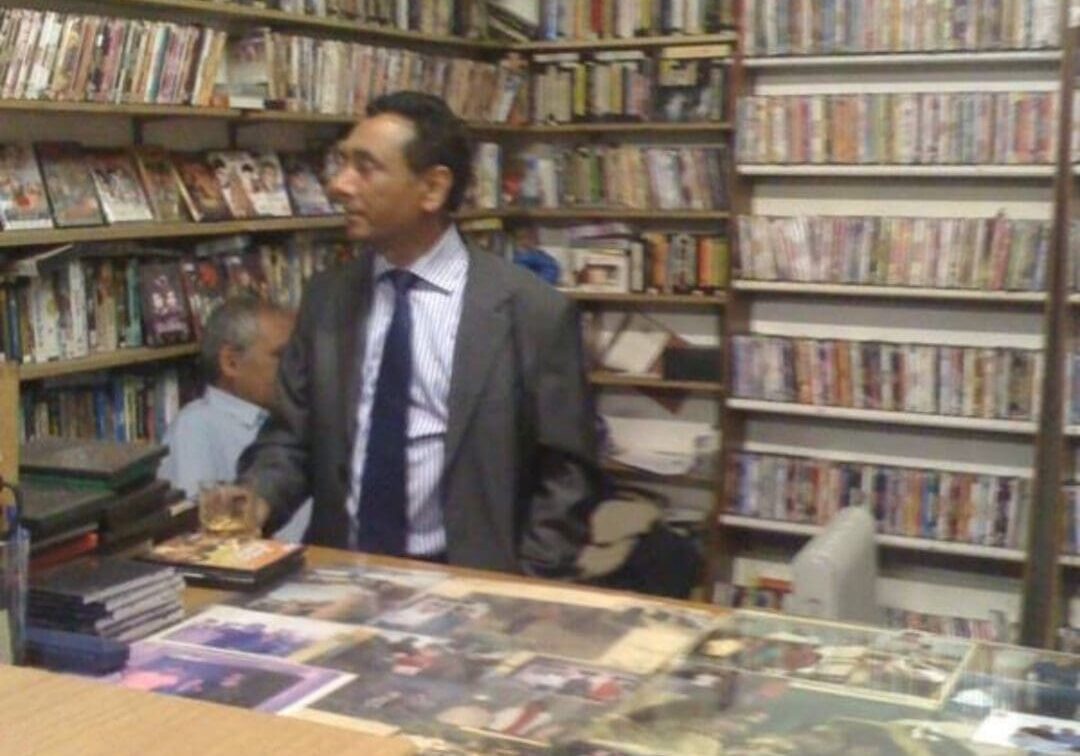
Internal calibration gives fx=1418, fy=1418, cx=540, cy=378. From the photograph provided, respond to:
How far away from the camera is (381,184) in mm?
2818

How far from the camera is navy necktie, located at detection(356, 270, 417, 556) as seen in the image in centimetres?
263

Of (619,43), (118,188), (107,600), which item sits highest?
(619,43)

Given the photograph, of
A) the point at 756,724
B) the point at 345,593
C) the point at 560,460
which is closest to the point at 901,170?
the point at 560,460

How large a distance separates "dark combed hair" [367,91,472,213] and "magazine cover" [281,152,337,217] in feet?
4.00

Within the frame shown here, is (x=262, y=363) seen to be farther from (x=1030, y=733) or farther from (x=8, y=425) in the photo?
(x=1030, y=733)

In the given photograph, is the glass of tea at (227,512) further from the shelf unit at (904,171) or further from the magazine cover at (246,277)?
the shelf unit at (904,171)

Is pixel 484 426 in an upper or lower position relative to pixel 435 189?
lower

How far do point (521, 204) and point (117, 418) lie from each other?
1.97 m

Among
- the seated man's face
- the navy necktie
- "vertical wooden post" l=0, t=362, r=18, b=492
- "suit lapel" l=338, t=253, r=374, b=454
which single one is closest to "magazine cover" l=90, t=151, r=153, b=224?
the seated man's face

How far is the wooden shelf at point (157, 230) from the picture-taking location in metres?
3.21

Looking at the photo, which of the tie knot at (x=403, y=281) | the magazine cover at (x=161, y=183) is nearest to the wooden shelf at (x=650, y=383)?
the magazine cover at (x=161, y=183)

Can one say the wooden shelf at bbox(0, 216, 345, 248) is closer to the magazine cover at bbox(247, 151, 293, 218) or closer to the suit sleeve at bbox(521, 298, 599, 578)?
the magazine cover at bbox(247, 151, 293, 218)

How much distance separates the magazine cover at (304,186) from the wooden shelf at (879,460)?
5.35 feet

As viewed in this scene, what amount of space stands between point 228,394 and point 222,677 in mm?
2012
